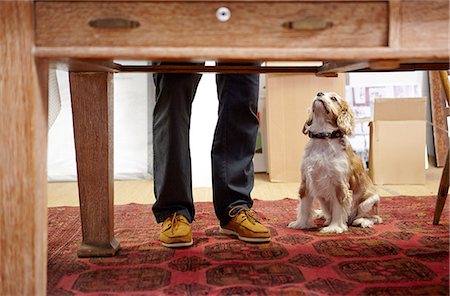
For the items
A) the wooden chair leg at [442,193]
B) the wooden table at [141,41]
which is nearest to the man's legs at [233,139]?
the wooden chair leg at [442,193]

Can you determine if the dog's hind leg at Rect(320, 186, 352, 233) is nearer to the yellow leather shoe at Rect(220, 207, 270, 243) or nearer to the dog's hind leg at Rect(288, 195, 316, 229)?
the dog's hind leg at Rect(288, 195, 316, 229)

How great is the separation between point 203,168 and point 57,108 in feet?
3.25

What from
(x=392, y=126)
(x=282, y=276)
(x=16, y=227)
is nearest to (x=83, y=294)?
(x=16, y=227)

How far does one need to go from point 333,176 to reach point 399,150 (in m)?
1.46

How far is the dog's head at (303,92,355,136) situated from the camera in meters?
2.26

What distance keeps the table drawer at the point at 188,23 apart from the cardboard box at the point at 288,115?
2.58 m

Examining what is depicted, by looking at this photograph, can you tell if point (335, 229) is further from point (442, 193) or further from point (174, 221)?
point (174, 221)

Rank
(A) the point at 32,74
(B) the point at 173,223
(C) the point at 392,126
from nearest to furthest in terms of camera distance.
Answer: (A) the point at 32,74
(B) the point at 173,223
(C) the point at 392,126

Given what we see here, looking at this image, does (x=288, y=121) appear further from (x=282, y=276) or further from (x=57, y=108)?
(x=282, y=276)

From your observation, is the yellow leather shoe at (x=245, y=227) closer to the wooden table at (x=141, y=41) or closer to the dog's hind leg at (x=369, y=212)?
the dog's hind leg at (x=369, y=212)

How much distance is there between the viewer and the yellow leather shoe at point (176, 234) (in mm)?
1747

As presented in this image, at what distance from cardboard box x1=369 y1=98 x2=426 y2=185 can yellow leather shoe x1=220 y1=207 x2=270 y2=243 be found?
1774mm

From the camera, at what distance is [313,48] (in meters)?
1.02

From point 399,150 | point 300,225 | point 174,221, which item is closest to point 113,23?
point 174,221
